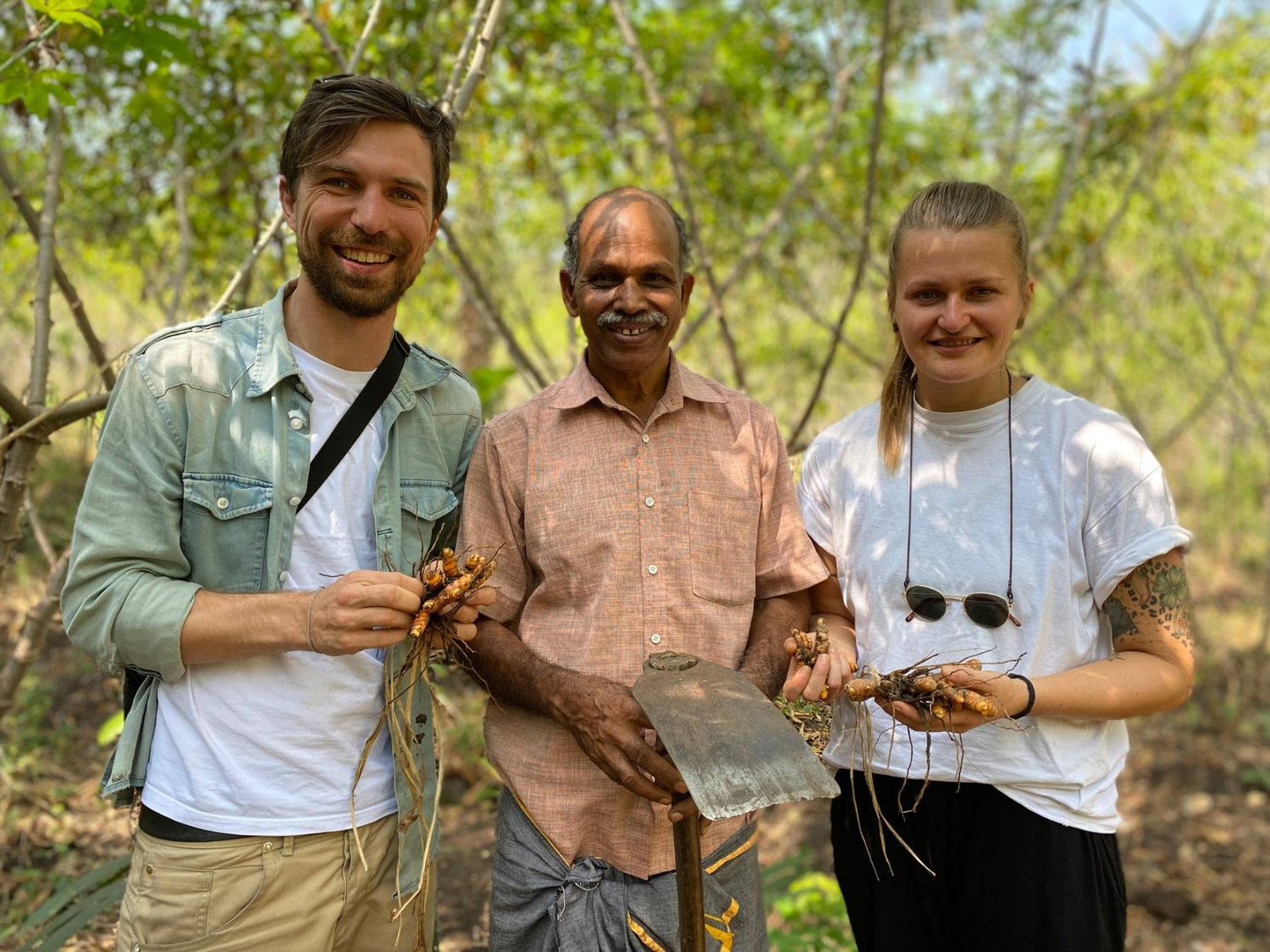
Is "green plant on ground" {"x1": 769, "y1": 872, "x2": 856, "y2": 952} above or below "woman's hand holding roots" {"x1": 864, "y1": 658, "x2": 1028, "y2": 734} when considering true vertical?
below

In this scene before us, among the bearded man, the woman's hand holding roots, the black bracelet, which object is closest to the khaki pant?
the bearded man

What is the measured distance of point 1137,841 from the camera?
18.0ft

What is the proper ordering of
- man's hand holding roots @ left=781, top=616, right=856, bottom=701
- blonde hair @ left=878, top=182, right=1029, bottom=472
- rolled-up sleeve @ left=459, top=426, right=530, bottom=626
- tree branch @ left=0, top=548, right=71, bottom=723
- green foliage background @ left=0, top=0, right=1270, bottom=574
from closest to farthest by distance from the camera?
man's hand holding roots @ left=781, top=616, right=856, bottom=701 < blonde hair @ left=878, top=182, right=1029, bottom=472 < rolled-up sleeve @ left=459, top=426, right=530, bottom=626 < tree branch @ left=0, top=548, right=71, bottom=723 < green foliage background @ left=0, top=0, right=1270, bottom=574

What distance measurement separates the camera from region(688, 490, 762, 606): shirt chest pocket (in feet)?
7.22

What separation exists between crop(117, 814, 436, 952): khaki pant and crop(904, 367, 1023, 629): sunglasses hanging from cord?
126 cm

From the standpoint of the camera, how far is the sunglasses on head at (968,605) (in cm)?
209

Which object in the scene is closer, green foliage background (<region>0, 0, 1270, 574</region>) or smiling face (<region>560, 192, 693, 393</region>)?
smiling face (<region>560, 192, 693, 393</region>)

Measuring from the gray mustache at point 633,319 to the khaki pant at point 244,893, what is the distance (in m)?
1.19

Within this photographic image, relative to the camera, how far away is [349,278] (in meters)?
2.06

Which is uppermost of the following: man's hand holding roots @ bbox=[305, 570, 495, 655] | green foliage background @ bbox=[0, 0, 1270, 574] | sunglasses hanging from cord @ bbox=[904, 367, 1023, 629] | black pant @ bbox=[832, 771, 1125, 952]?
green foliage background @ bbox=[0, 0, 1270, 574]

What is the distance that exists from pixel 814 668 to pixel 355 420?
1.08 m

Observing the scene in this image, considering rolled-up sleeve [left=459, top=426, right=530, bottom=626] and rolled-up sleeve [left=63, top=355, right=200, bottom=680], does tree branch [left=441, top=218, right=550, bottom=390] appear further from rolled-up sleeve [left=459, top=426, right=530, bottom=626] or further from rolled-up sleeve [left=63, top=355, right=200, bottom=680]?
rolled-up sleeve [left=63, top=355, right=200, bottom=680]

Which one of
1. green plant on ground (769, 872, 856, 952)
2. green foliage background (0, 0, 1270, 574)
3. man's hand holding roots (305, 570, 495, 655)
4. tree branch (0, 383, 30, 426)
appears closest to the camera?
man's hand holding roots (305, 570, 495, 655)

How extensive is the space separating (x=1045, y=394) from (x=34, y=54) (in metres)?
2.95
